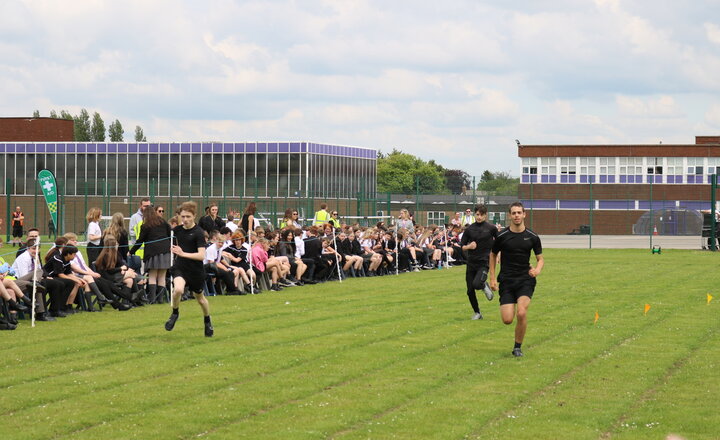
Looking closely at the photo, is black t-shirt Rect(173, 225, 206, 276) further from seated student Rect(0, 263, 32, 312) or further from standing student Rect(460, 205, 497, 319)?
standing student Rect(460, 205, 497, 319)

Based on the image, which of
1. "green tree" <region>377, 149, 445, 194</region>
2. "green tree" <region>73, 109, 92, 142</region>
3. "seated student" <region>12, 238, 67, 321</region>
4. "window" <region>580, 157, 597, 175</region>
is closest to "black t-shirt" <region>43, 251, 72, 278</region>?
"seated student" <region>12, 238, 67, 321</region>

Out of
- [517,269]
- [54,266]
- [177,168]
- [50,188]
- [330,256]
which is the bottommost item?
[330,256]

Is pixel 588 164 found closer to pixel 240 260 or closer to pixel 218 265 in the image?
pixel 240 260

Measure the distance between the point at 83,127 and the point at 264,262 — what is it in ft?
328

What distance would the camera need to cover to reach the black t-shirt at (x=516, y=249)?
12727 millimetres

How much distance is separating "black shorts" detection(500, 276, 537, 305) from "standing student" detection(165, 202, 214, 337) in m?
3.97

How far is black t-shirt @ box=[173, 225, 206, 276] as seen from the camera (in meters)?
14.2

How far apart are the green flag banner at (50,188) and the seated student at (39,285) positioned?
21.7m

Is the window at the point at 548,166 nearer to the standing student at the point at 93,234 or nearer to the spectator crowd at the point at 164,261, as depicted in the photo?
the spectator crowd at the point at 164,261

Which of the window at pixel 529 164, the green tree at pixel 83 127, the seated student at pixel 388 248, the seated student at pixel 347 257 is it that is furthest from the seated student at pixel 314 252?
the green tree at pixel 83 127

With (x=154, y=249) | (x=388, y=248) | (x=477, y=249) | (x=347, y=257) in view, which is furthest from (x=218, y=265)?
(x=388, y=248)

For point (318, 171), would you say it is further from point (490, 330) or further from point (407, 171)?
point (490, 330)

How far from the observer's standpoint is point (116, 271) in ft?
59.7

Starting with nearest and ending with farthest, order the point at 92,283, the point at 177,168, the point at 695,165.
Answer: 1. the point at 92,283
2. the point at 177,168
3. the point at 695,165
